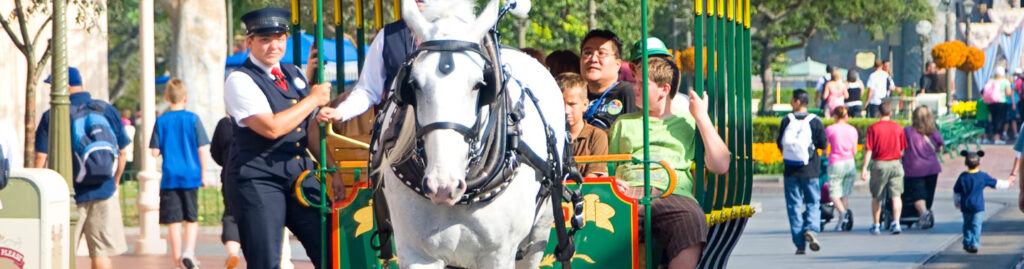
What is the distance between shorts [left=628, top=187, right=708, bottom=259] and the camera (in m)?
7.32

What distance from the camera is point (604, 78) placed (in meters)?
8.20

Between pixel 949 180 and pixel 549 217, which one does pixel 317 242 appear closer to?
pixel 549 217

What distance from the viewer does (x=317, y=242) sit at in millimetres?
7773

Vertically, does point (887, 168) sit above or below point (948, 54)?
below

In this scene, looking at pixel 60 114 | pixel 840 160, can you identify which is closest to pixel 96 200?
pixel 60 114

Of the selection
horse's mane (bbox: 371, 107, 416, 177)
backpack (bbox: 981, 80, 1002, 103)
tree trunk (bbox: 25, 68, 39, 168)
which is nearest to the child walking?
tree trunk (bbox: 25, 68, 39, 168)

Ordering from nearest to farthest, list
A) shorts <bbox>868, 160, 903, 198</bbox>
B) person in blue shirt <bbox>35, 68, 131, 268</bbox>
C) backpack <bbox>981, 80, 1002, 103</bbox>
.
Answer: person in blue shirt <bbox>35, 68, 131, 268</bbox> < shorts <bbox>868, 160, 903, 198</bbox> < backpack <bbox>981, 80, 1002, 103</bbox>

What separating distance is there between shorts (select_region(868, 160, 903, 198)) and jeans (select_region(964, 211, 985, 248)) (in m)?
2.31

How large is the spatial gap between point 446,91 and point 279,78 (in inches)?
103

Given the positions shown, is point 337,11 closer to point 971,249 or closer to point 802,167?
point 971,249

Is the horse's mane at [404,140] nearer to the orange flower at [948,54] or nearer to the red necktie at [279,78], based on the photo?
the red necktie at [279,78]

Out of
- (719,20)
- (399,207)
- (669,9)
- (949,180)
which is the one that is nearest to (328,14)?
(949,180)

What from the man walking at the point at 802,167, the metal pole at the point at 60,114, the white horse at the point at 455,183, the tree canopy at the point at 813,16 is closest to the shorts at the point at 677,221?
the white horse at the point at 455,183

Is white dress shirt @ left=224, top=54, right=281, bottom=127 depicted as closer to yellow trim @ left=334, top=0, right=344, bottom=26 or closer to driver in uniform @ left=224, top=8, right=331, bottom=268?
driver in uniform @ left=224, top=8, right=331, bottom=268
